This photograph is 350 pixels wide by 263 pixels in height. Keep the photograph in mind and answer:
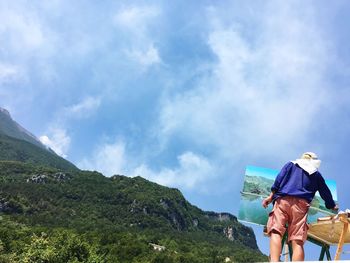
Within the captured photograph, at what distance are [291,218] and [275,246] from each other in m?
0.31

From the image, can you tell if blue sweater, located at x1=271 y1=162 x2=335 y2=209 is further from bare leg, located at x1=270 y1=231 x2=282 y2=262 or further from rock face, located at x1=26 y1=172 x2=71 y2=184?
rock face, located at x1=26 y1=172 x2=71 y2=184

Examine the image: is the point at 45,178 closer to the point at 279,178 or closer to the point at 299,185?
the point at 279,178

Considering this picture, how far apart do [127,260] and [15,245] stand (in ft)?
51.3

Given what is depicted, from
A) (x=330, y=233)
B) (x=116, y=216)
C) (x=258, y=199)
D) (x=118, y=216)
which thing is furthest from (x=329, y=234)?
(x=118, y=216)

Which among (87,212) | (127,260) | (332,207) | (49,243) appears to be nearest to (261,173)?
(332,207)

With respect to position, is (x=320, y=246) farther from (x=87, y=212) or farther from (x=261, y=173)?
(x=87, y=212)

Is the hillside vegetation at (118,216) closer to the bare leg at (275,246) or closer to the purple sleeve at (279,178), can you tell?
the purple sleeve at (279,178)

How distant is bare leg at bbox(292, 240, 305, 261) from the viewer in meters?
4.01

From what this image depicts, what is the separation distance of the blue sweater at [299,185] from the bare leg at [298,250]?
1.33ft

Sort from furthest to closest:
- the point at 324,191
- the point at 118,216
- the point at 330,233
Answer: the point at 118,216, the point at 330,233, the point at 324,191

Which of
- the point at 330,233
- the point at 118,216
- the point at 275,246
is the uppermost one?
the point at 118,216

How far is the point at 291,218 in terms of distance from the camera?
428 centimetres

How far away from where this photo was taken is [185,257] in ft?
204

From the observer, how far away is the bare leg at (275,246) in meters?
4.10
